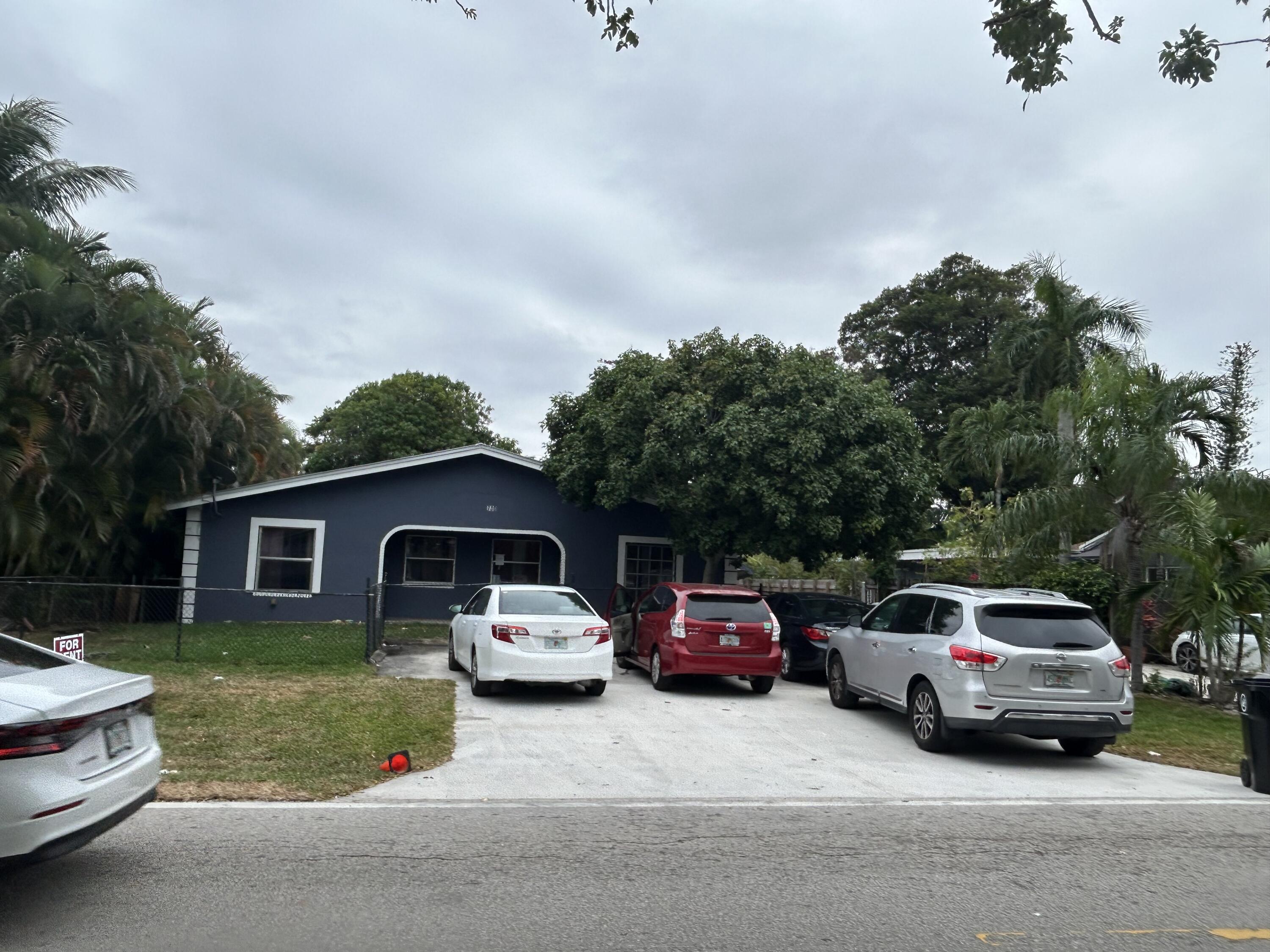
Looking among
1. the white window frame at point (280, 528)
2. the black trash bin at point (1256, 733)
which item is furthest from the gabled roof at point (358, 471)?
the black trash bin at point (1256, 733)

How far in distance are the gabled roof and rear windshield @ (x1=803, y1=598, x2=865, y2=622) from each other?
823cm

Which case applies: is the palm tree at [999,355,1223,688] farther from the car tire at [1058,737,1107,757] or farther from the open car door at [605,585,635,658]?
the open car door at [605,585,635,658]

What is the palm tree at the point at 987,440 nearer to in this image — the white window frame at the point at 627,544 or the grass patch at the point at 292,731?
the white window frame at the point at 627,544

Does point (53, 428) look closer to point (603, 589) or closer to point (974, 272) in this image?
point (603, 589)

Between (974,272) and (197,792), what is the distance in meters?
41.3

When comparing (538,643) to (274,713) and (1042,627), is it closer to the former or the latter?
(274,713)

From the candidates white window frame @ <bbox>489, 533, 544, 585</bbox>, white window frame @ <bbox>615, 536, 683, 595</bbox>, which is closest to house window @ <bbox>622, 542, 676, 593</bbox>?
white window frame @ <bbox>615, 536, 683, 595</bbox>

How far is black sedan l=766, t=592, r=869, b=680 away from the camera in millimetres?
15148

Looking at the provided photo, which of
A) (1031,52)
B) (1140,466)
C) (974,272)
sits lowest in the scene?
(1140,466)

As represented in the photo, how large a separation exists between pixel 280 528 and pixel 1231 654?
17879 mm

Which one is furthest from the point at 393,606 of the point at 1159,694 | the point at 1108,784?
the point at 1108,784

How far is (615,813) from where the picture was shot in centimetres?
717

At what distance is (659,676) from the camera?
537 inches

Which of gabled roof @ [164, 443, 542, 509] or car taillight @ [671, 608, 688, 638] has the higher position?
gabled roof @ [164, 443, 542, 509]
